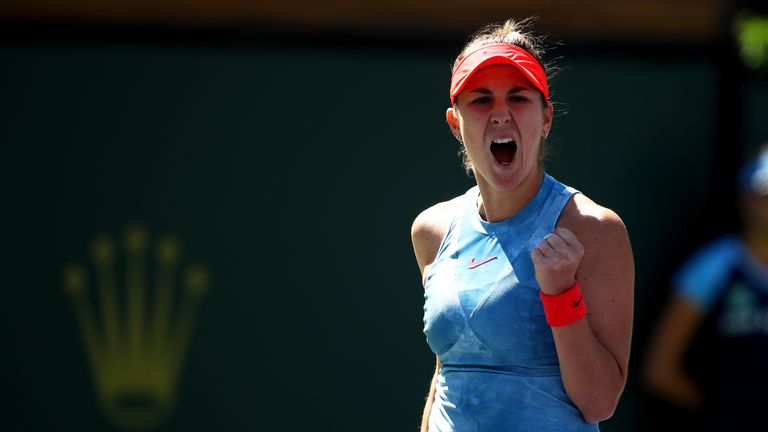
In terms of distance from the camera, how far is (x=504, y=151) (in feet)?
7.63

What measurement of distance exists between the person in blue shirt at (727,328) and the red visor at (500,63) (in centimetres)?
248

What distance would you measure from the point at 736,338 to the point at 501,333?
8.83 feet

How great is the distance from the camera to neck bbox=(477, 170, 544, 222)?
2.34m

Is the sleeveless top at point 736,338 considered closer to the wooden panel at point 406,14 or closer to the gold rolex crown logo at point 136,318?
the wooden panel at point 406,14

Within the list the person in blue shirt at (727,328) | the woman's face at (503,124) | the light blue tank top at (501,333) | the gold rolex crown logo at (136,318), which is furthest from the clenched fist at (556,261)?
the gold rolex crown logo at (136,318)

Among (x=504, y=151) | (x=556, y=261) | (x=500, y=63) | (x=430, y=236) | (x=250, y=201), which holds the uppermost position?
(x=250, y=201)

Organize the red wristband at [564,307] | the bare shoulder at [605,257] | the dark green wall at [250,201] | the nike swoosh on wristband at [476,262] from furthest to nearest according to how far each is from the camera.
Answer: the dark green wall at [250,201] < the nike swoosh on wristband at [476,262] < the bare shoulder at [605,257] < the red wristband at [564,307]

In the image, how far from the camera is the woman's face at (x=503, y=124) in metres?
2.28

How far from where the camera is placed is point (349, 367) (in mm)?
5430

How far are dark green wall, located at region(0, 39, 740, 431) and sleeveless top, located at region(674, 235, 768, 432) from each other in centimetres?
93

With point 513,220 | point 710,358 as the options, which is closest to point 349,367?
point 710,358

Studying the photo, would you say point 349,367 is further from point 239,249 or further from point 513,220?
point 513,220

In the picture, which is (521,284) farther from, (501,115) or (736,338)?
(736,338)

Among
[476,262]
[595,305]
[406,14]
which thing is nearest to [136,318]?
[406,14]
